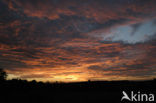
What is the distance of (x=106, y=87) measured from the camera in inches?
1703

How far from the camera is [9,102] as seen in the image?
60.6ft

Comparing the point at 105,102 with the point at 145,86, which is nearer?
the point at 105,102

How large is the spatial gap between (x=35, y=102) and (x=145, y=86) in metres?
34.5

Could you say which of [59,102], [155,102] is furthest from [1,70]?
[155,102]

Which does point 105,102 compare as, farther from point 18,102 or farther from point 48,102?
point 18,102

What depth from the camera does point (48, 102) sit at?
61.4ft

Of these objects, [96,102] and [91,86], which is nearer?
[96,102]

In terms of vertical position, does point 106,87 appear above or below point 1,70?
below

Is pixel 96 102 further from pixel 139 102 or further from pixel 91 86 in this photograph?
pixel 91 86

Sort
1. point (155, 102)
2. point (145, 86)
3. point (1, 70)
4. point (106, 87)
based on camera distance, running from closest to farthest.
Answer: point (155, 102)
point (145, 86)
point (106, 87)
point (1, 70)

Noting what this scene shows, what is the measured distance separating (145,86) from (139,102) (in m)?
22.6

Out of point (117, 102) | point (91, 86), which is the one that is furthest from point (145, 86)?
point (117, 102)

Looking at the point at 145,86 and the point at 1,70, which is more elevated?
the point at 1,70

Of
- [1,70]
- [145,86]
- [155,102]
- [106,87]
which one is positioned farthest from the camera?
[1,70]
